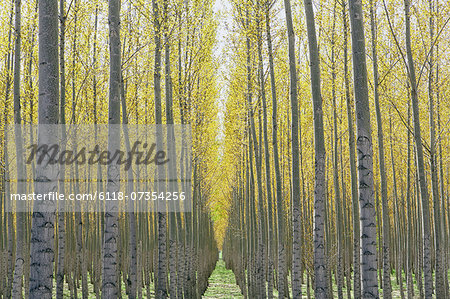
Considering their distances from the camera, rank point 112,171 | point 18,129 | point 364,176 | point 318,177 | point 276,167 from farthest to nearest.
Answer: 1. point 276,167
2. point 18,129
3. point 318,177
4. point 112,171
5. point 364,176

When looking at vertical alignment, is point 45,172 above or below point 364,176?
above

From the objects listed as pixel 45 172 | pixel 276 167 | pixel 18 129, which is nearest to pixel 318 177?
pixel 276 167

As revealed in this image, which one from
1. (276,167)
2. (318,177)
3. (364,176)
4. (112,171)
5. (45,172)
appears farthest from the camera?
(276,167)

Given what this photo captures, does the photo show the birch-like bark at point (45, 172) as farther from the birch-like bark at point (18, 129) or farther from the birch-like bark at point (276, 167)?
the birch-like bark at point (276, 167)

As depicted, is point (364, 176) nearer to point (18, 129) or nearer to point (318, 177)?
point (318, 177)

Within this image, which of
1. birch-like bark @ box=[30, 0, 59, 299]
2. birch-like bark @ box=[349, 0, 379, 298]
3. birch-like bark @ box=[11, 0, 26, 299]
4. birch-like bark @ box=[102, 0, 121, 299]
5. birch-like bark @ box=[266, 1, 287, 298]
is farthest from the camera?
birch-like bark @ box=[266, 1, 287, 298]

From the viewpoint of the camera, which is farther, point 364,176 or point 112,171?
point 112,171

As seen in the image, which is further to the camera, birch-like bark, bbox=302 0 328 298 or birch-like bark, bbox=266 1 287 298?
birch-like bark, bbox=266 1 287 298

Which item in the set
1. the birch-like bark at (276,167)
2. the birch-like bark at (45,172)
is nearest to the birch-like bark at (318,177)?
the birch-like bark at (276,167)

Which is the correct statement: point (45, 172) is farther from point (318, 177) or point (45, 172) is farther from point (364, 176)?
point (318, 177)

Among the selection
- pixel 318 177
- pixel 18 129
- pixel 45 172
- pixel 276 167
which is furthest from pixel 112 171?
pixel 276 167

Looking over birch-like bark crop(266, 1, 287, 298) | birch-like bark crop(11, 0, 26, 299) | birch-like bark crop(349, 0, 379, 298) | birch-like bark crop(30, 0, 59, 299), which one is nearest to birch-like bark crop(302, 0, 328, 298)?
birch-like bark crop(349, 0, 379, 298)

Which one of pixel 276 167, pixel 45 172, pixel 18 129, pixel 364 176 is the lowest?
pixel 364 176

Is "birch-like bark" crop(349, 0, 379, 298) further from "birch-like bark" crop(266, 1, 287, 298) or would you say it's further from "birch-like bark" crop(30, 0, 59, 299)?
"birch-like bark" crop(266, 1, 287, 298)
